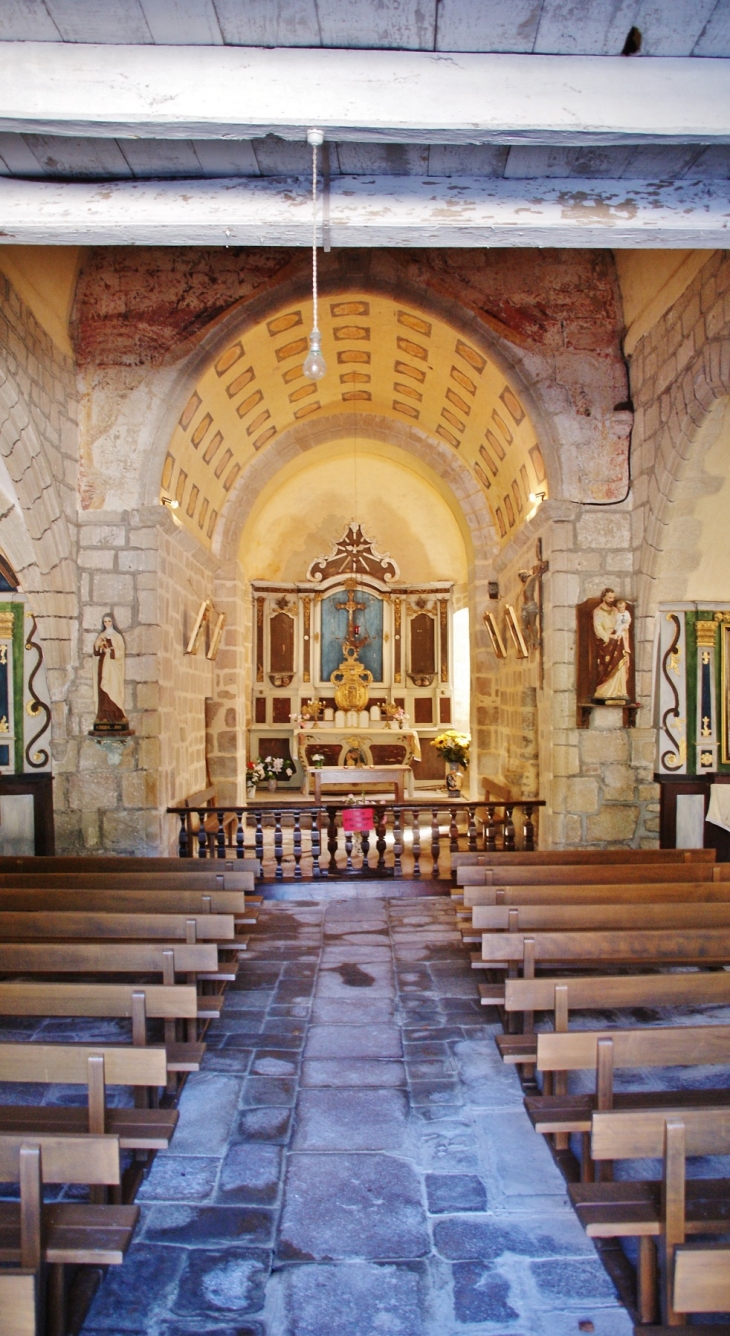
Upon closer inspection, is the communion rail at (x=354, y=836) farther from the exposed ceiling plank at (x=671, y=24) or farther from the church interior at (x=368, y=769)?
the exposed ceiling plank at (x=671, y=24)

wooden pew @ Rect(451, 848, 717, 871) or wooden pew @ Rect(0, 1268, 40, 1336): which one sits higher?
wooden pew @ Rect(451, 848, 717, 871)

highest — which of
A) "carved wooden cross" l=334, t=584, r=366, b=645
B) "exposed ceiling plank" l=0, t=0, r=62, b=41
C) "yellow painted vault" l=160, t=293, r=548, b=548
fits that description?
"yellow painted vault" l=160, t=293, r=548, b=548

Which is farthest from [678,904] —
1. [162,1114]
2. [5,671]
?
[5,671]

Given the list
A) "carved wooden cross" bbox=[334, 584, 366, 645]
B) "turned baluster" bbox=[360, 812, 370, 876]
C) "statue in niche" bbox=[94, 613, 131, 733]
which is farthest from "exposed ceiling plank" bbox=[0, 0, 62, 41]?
"carved wooden cross" bbox=[334, 584, 366, 645]

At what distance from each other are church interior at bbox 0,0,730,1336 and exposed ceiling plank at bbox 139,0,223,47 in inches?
0.5

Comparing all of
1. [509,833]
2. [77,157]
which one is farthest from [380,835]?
[77,157]

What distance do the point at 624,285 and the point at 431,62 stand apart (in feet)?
19.6

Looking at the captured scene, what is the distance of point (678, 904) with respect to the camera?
4.67m

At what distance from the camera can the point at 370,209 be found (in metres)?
3.39

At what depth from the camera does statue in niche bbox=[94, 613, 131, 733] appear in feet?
26.0

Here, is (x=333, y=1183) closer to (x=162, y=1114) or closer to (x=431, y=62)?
(x=162, y=1114)

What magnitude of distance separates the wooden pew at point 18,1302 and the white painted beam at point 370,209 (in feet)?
11.2

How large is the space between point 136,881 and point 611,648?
460cm

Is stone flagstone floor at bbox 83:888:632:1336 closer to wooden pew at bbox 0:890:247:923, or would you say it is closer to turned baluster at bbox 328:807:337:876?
wooden pew at bbox 0:890:247:923
